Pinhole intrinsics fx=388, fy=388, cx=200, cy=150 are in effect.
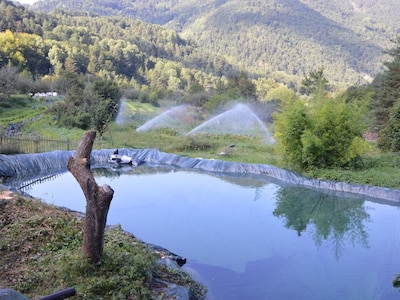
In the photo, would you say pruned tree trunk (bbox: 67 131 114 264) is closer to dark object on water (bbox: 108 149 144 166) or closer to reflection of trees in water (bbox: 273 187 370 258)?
reflection of trees in water (bbox: 273 187 370 258)

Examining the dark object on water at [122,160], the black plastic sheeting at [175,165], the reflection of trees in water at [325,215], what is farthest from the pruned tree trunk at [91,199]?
the dark object on water at [122,160]

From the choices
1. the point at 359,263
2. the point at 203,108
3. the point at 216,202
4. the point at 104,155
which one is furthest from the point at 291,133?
the point at 203,108

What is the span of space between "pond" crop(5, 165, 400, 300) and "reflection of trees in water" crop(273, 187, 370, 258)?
0.09 feet

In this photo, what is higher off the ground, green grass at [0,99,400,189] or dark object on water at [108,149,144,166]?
green grass at [0,99,400,189]

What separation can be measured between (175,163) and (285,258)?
31.1 feet

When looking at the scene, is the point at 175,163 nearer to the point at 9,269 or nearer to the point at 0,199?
the point at 0,199

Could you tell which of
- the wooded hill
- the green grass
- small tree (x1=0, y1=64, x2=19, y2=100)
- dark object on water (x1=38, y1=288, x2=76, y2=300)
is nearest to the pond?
the green grass

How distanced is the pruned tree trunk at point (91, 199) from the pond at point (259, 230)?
222 cm

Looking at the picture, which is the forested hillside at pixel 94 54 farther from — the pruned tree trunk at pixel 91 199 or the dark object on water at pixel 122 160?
the pruned tree trunk at pixel 91 199

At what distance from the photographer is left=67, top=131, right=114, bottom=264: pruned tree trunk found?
506 centimetres

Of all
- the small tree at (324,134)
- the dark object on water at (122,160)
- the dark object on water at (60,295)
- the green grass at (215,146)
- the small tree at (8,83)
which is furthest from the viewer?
the small tree at (8,83)

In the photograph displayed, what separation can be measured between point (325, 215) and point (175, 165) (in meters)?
7.58

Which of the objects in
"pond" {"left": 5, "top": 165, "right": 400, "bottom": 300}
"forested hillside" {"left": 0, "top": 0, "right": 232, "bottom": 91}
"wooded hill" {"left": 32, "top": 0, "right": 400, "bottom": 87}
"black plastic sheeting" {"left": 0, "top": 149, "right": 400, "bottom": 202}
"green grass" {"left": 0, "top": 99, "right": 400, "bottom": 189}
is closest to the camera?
"pond" {"left": 5, "top": 165, "right": 400, "bottom": 300}

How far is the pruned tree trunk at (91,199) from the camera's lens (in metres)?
5.06
